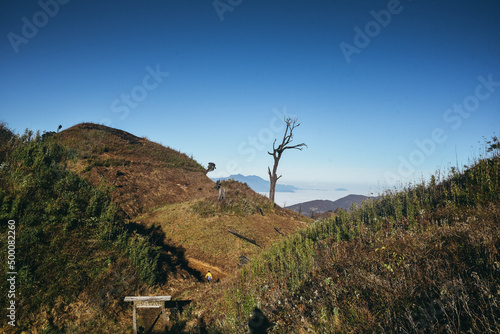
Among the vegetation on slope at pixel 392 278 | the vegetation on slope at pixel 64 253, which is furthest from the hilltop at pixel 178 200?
the vegetation on slope at pixel 392 278

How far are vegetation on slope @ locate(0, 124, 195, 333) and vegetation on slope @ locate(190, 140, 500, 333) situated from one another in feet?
11.0

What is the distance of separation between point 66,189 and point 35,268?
15.2 feet

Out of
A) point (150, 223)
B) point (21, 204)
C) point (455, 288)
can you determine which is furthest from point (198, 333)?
point (150, 223)

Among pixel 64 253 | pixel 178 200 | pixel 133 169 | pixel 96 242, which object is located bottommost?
pixel 64 253

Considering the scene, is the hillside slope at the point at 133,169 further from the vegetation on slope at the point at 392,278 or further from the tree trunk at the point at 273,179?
the vegetation on slope at the point at 392,278

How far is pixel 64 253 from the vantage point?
8.80 metres

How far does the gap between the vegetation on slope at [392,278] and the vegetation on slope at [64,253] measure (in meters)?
3.34

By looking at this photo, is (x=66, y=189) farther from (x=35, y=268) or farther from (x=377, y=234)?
(x=377, y=234)

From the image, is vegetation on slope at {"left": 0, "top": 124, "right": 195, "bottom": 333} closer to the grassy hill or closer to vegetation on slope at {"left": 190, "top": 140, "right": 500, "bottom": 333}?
the grassy hill

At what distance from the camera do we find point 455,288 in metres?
3.58

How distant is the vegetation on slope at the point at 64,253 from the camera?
7.30 m

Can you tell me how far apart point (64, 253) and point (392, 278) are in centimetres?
1082

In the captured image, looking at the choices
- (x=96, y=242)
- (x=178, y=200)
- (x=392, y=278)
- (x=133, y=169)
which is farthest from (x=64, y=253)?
(x=133, y=169)

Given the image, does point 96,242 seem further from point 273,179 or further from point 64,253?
point 273,179
